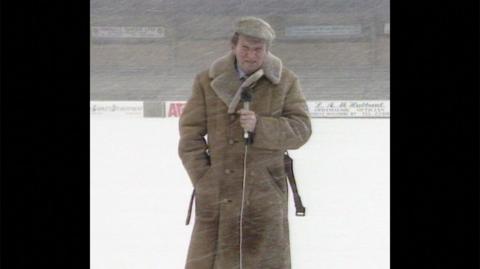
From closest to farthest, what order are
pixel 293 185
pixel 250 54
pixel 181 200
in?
pixel 250 54 < pixel 293 185 < pixel 181 200

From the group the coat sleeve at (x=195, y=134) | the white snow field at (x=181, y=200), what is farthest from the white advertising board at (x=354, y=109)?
the coat sleeve at (x=195, y=134)

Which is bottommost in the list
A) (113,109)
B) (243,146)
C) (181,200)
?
(181,200)

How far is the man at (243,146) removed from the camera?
2.55 m

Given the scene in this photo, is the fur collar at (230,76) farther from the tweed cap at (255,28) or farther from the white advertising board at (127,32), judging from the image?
the white advertising board at (127,32)

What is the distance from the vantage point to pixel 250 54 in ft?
8.39

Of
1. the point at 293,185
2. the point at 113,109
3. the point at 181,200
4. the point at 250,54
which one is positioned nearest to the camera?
the point at 250,54

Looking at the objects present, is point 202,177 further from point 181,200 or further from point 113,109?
point 113,109

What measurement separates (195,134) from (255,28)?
47cm

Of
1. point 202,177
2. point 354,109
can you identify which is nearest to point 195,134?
point 202,177

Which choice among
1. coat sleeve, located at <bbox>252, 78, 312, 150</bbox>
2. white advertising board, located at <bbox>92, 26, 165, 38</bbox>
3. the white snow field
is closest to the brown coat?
coat sleeve, located at <bbox>252, 78, 312, 150</bbox>

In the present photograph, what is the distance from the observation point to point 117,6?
9.60ft
